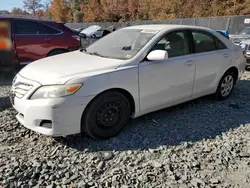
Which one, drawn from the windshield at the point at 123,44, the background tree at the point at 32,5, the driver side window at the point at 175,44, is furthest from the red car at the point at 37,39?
the background tree at the point at 32,5

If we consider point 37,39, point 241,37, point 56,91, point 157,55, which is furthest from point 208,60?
point 241,37

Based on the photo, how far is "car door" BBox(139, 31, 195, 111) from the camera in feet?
10.9

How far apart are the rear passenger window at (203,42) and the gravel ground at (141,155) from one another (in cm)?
119

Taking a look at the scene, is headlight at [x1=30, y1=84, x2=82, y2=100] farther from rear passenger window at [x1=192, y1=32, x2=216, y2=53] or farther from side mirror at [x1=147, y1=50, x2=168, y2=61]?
rear passenger window at [x1=192, y1=32, x2=216, y2=53]

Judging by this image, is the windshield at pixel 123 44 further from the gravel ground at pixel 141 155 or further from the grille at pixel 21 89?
the grille at pixel 21 89

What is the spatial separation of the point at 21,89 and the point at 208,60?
303cm

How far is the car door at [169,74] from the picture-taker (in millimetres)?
3328

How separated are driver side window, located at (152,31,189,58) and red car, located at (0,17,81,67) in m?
3.70

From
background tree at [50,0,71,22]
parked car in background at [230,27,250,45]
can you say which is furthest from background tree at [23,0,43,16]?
parked car in background at [230,27,250,45]

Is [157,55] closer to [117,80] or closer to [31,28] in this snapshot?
[117,80]

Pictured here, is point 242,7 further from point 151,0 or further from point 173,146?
point 173,146

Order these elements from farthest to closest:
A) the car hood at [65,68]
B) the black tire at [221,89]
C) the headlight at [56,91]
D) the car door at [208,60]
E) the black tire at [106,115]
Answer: the black tire at [221,89] < the car door at [208,60] < the black tire at [106,115] < the car hood at [65,68] < the headlight at [56,91]

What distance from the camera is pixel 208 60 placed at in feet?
13.5

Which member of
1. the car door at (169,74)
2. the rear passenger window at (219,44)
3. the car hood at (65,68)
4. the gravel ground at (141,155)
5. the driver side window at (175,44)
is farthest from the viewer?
the rear passenger window at (219,44)
